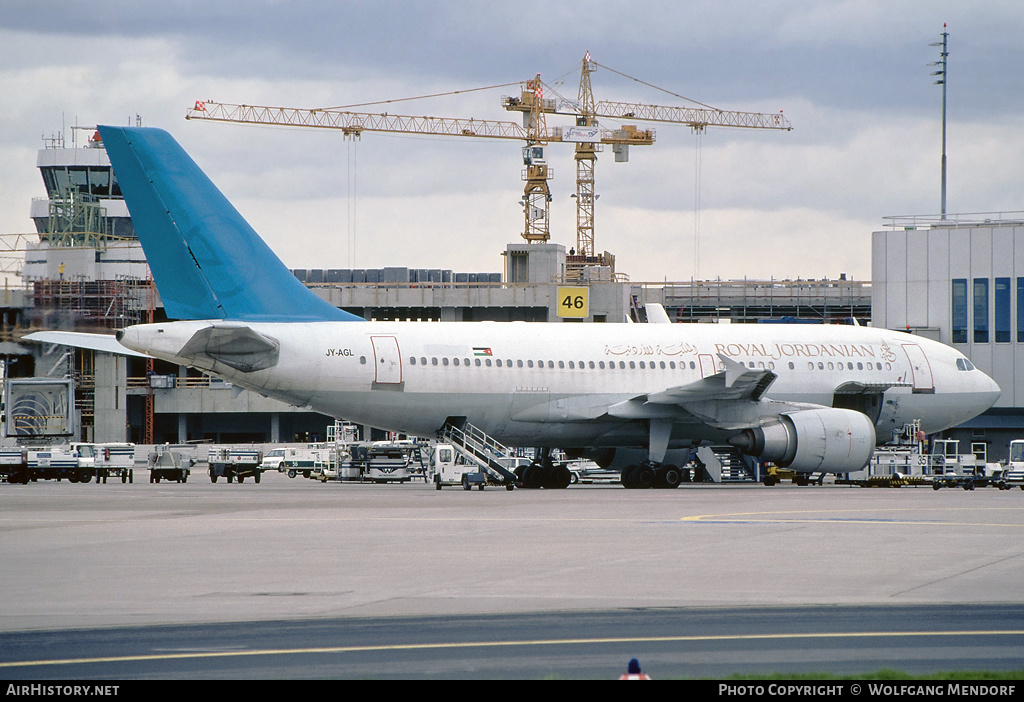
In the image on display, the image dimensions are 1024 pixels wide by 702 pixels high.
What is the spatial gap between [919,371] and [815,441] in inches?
307

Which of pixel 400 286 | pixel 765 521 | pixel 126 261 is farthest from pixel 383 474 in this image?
pixel 126 261

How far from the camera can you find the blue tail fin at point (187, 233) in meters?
33.0

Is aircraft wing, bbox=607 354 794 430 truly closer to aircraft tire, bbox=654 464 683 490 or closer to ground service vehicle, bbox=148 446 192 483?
aircraft tire, bbox=654 464 683 490

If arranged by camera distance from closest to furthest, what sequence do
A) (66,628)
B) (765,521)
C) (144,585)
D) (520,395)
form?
(66,628) → (144,585) → (765,521) → (520,395)

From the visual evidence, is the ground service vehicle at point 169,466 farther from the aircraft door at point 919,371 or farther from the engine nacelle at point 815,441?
the aircraft door at point 919,371

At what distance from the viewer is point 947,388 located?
4247 centimetres

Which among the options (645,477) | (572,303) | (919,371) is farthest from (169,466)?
(572,303)

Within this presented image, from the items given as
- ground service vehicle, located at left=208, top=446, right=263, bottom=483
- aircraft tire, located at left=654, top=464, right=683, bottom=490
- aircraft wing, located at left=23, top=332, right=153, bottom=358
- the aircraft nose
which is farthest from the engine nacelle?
ground service vehicle, located at left=208, top=446, right=263, bottom=483

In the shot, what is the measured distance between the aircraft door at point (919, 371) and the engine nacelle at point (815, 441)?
19.1ft

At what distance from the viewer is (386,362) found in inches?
1388

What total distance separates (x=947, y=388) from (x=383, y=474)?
66.0 ft

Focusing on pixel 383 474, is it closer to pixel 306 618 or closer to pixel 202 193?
pixel 202 193

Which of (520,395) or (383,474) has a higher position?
(520,395)

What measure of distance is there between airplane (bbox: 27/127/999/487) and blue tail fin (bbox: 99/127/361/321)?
4cm
